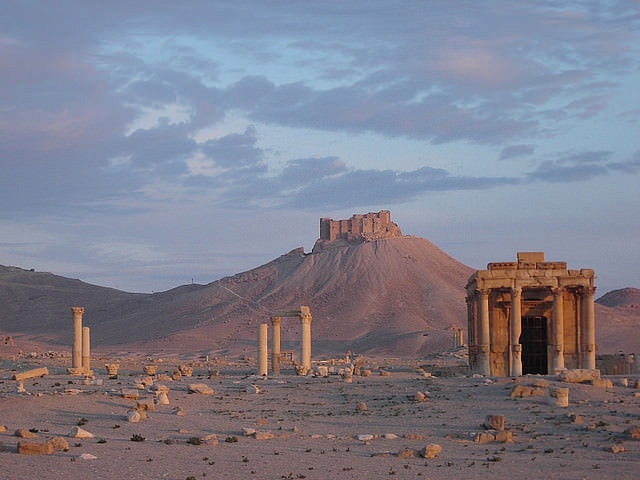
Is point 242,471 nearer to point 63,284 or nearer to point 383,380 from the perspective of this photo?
point 383,380

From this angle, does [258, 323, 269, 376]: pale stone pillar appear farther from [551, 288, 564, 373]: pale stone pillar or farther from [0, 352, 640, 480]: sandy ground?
[551, 288, 564, 373]: pale stone pillar

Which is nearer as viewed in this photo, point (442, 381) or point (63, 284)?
point (442, 381)

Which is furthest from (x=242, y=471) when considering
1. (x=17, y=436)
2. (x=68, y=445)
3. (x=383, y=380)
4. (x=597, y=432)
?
(x=383, y=380)

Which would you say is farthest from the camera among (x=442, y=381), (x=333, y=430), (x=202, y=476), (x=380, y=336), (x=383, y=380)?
(x=380, y=336)

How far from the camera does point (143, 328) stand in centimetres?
12775

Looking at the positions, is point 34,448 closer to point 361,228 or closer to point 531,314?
point 531,314

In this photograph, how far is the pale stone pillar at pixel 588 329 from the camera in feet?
139

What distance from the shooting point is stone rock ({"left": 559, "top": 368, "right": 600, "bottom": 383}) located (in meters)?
33.5

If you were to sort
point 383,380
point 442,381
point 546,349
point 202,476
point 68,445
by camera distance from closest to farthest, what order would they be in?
point 202,476 < point 68,445 < point 442,381 < point 383,380 < point 546,349

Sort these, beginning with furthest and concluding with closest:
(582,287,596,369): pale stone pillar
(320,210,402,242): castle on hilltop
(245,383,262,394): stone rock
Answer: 1. (320,210,402,242): castle on hilltop
2. (582,287,596,369): pale stone pillar
3. (245,383,262,394): stone rock

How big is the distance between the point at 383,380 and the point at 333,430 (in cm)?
1408

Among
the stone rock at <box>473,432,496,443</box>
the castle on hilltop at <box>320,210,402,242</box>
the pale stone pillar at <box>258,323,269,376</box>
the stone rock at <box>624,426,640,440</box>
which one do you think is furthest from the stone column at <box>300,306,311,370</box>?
the castle on hilltop at <box>320,210,402,242</box>

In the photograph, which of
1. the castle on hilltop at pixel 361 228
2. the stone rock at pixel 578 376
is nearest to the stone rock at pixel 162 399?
the stone rock at pixel 578 376

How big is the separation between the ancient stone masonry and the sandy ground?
5.70m
